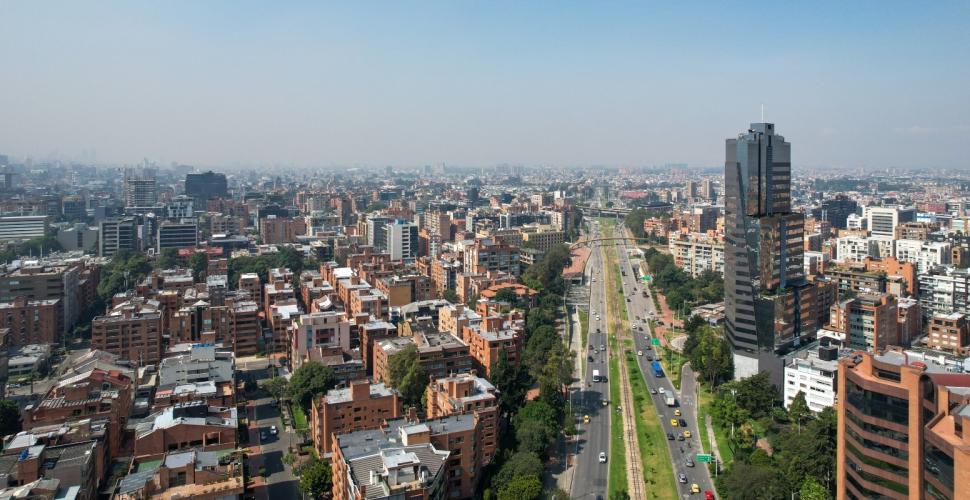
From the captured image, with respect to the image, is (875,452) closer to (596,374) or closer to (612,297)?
(596,374)

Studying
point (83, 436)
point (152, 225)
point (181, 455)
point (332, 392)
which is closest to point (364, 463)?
point (181, 455)

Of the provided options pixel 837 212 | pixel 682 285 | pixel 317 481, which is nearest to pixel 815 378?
pixel 317 481

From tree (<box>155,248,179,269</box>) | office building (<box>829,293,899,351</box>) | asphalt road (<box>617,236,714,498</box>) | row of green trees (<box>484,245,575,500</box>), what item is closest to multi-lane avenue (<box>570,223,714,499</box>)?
asphalt road (<box>617,236,714,498</box>)

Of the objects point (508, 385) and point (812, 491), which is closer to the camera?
point (812, 491)

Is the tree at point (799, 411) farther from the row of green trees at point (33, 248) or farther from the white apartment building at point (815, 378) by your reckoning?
the row of green trees at point (33, 248)

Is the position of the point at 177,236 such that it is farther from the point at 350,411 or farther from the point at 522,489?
the point at 522,489

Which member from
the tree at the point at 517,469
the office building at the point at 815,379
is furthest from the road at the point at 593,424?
the office building at the point at 815,379
